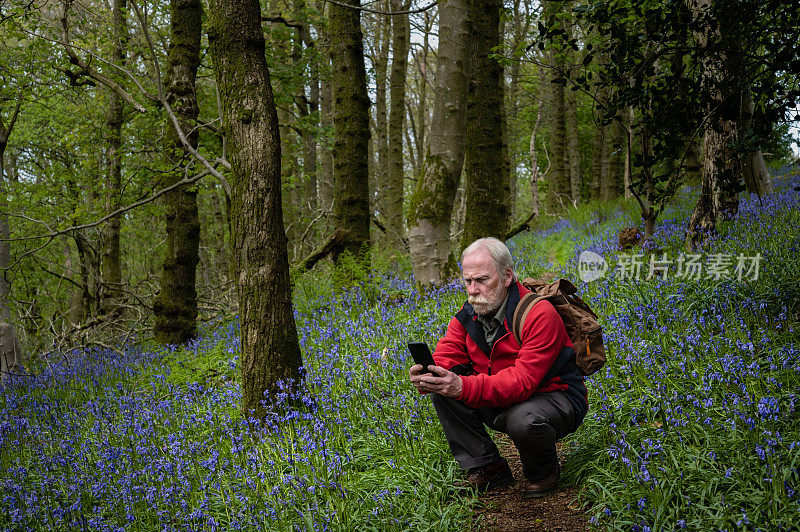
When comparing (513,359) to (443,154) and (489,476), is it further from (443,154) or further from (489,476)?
(443,154)

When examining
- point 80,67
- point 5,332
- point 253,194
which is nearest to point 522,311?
point 253,194

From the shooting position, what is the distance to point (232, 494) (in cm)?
355

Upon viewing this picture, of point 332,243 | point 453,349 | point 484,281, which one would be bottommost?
point 453,349

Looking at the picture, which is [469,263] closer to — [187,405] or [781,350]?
[781,350]

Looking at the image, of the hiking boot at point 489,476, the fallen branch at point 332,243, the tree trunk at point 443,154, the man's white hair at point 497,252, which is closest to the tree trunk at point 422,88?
→ the tree trunk at point 443,154

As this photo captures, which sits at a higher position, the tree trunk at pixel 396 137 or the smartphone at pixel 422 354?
the tree trunk at pixel 396 137

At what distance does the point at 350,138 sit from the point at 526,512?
252 inches

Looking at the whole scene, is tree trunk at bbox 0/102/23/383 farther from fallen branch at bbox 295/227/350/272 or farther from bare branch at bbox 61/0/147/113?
fallen branch at bbox 295/227/350/272

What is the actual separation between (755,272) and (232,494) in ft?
17.5

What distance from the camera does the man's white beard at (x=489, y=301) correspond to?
3.35 meters

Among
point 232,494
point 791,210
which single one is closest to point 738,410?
point 232,494

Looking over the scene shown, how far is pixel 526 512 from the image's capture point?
323 centimetres

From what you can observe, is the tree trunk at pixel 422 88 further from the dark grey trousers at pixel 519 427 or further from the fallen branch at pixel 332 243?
the dark grey trousers at pixel 519 427

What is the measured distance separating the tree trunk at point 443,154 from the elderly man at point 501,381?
3933 mm
